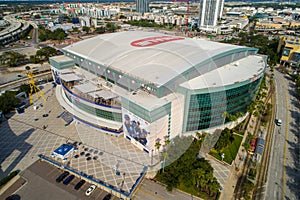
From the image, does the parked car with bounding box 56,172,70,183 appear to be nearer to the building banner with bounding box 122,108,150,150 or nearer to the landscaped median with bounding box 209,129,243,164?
the building banner with bounding box 122,108,150,150

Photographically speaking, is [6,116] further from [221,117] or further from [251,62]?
[251,62]

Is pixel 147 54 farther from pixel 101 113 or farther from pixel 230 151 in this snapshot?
pixel 230 151

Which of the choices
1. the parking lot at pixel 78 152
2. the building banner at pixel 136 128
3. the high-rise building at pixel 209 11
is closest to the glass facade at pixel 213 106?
the building banner at pixel 136 128

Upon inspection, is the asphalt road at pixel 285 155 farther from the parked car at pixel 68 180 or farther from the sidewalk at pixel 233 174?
the parked car at pixel 68 180

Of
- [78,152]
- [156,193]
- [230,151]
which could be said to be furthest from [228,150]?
[78,152]

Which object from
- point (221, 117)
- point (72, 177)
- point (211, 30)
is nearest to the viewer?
point (72, 177)

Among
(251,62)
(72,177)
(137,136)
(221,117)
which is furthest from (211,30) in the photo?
(72,177)
